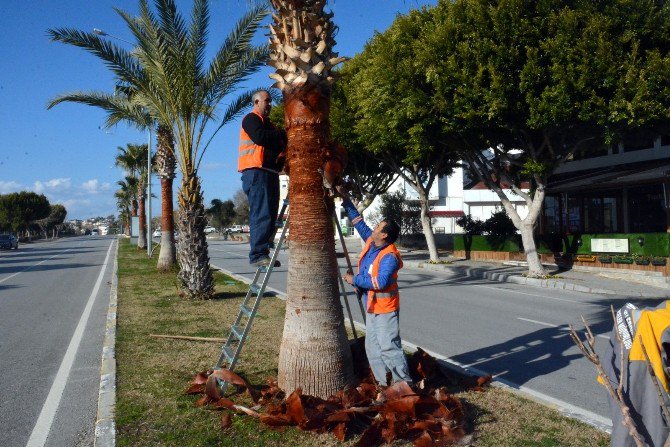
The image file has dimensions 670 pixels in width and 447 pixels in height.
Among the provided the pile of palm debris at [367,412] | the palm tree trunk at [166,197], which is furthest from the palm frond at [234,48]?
the pile of palm debris at [367,412]

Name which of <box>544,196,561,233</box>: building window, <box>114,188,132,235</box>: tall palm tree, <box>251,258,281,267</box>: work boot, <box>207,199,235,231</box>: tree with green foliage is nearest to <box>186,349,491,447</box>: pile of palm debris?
<box>251,258,281,267</box>: work boot

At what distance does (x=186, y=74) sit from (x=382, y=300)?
9005mm

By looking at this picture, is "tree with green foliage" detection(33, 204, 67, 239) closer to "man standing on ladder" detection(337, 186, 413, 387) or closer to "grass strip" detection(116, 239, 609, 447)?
"grass strip" detection(116, 239, 609, 447)

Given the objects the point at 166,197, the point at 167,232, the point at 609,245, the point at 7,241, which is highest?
the point at 166,197

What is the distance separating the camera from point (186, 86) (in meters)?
12.6

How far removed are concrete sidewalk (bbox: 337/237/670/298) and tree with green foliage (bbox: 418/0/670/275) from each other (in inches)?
132

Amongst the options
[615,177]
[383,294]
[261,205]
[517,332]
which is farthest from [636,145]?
[261,205]

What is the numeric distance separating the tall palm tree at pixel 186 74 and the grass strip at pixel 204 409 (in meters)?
3.62

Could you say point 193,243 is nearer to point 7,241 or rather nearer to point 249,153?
point 249,153

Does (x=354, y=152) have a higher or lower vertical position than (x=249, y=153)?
higher

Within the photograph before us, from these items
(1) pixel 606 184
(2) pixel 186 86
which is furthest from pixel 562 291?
(2) pixel 186 86

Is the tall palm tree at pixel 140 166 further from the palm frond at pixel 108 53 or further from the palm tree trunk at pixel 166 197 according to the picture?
the palm frond at pixel 108 53

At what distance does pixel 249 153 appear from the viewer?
5.76 metres

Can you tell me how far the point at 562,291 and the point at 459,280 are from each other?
12.2 feet
